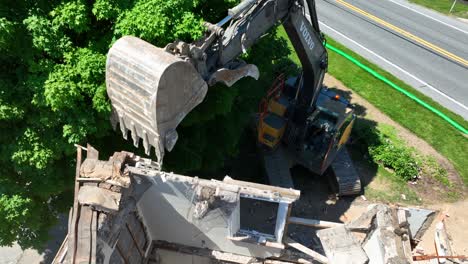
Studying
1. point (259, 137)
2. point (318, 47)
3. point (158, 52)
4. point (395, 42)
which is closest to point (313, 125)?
point (259, 137)

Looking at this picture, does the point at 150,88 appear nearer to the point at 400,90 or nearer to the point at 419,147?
the point at 419,147

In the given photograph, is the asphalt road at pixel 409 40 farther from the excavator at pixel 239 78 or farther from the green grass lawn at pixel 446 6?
the excavator at pixel 239 78

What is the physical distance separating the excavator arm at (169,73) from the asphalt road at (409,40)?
15227mm

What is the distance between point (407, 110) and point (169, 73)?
15551 mm

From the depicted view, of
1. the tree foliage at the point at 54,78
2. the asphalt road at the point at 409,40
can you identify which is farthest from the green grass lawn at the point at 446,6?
the tree foliage at the point at 54,78

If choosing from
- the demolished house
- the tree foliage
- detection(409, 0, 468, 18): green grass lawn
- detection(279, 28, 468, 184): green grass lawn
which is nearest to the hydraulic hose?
detection(279, 28, 468, 184): green grass lawn

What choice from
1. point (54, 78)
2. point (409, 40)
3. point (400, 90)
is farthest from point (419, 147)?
point (54, 78)

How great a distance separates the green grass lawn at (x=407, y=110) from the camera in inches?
661

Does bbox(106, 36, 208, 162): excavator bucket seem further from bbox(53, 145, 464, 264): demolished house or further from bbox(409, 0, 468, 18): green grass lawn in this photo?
bbox(409, 0, 468, 18): green grass lawn

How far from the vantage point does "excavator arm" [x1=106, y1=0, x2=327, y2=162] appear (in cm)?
619

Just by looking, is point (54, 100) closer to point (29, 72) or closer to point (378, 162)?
point (29, 72)

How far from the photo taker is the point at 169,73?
6.15 meters

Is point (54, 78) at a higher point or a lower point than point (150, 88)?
lower

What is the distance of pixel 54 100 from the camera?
7.80 metres
